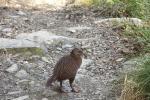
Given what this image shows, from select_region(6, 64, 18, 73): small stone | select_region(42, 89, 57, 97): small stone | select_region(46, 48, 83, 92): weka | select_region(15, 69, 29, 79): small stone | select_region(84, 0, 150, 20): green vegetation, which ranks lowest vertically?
select_region(42, 89, 57, 97): small stone

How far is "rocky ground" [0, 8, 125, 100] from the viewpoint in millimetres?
5266

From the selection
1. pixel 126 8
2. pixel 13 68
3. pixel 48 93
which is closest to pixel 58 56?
pixel 13 68

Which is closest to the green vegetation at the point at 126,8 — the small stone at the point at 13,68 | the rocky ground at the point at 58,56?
the rocky ground at the point at 58,56

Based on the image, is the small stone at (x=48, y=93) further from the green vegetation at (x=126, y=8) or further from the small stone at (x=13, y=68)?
the green vegetation at (x=126, y=8)

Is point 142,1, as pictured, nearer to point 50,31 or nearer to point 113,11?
point 113,11

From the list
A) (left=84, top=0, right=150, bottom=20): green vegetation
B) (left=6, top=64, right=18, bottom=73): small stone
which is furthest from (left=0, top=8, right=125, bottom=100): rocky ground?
(left=84, top=0, right=150, bottom=20): green vegetation

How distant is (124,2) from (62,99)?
4509 millimetres

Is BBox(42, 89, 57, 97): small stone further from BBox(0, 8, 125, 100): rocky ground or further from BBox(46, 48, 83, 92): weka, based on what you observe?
BBox(46, 48, 83, 92): weka

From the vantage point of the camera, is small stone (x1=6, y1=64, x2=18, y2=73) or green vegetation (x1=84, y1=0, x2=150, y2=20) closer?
small stone (x1=6, y1=64, x2=18, y2=73)

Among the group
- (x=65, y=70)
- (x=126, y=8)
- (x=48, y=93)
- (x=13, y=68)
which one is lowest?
(x=48, y=93)

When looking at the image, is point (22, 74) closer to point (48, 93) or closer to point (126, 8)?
point (48, 93)

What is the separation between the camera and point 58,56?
21.6ft

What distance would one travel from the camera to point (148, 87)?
15.3ft

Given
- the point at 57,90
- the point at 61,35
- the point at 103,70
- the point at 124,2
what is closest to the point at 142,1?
the point at 124,2
